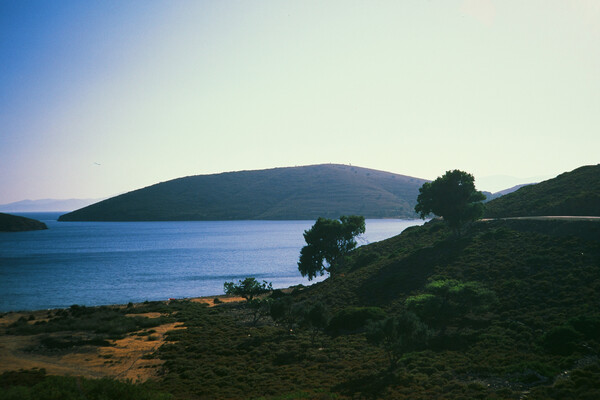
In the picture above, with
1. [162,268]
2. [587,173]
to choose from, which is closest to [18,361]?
[162,268]

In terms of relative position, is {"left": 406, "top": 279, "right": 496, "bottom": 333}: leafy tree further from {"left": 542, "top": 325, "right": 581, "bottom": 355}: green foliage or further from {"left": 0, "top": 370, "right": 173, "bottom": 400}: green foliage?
{"left": 0, "top": 370, "right": 173, "bottom": 400}: green foliage

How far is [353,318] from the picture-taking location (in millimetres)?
40250

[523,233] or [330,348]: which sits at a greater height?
[523,233]

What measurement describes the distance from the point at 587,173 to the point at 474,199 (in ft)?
94.9

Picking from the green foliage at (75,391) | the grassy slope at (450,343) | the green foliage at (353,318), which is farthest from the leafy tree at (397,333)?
the green foliage at (75,391)

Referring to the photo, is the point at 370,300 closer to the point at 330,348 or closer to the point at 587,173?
the point at 330,348

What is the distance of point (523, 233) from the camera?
5447 cm

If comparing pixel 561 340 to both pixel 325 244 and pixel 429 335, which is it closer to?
pixel 429 335

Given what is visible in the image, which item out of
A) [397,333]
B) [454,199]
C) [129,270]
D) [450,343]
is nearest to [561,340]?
[450,343]


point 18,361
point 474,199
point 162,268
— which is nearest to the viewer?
point 18,361

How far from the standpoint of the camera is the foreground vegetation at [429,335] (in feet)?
74.5

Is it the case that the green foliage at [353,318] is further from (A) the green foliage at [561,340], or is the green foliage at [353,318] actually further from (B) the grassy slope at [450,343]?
(A) the green foliage at [561,340]

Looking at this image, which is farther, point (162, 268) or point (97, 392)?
point (162, 268)

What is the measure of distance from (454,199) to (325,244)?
80.6 feet
